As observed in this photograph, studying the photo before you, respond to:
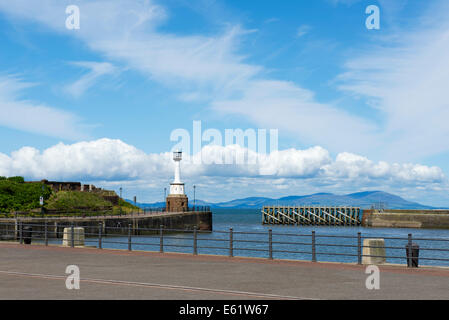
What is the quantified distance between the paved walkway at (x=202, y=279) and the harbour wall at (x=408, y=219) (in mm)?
102254

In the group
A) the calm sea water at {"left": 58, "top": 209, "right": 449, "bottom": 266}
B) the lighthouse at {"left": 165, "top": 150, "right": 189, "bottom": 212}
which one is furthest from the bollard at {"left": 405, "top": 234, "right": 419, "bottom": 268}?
the lighthouse at {"left": 165, "top": 150, "right": 189, "bottom": 212}

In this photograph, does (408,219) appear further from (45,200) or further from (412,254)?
(412,254)

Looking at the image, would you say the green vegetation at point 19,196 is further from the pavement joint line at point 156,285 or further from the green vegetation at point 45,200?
the pavement joint line at point 156,285

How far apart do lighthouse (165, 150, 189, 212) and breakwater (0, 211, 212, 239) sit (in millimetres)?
3585

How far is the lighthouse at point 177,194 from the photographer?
109969 mm

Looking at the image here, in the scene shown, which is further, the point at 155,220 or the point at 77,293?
the point at 155,220

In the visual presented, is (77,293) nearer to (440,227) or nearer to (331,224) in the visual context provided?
(440,227)

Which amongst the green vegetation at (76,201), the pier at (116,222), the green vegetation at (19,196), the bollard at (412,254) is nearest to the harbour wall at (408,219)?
the pier at (116,222)

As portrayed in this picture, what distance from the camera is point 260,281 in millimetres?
15898

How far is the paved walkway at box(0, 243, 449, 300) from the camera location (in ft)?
43.7

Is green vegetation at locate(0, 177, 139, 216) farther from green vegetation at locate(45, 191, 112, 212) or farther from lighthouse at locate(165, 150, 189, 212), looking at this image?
lighthouse at locate(165, 150, 189, 212)

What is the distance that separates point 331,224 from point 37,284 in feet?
445
